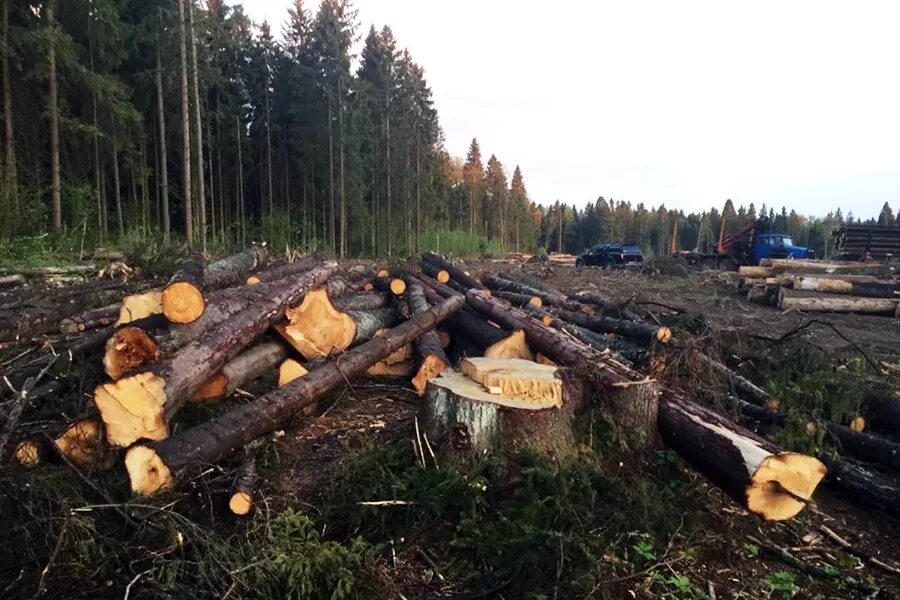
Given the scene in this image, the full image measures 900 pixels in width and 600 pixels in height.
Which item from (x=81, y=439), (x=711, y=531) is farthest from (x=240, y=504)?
(x=711, y=531)

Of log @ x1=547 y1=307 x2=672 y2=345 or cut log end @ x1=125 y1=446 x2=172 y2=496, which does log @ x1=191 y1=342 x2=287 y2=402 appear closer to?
cut log end @ x1=125 y1=446 x2=172 y2=496

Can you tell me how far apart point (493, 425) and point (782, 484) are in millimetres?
1780

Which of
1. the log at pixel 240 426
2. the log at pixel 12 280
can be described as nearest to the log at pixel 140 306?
the log at pixel 240 426

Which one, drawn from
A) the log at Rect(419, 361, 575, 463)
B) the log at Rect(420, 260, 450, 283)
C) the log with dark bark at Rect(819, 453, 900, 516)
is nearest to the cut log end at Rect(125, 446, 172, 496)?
the log at Rect(419, 361, 575, 463)

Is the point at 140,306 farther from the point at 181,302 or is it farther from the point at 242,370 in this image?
the point at 242,370

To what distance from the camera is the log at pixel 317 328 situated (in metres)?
5.89

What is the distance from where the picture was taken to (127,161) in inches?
801

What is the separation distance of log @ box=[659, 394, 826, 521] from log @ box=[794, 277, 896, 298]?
14708 mm

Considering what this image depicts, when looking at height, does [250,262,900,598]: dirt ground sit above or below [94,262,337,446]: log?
below

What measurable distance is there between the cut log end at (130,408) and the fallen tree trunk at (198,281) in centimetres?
94

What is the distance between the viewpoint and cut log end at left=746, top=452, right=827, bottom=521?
10.6 ft

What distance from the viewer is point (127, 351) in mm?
4191

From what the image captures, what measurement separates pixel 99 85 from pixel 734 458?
58.0 feet

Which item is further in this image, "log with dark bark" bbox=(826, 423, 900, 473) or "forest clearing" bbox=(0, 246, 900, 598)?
"log with dark bark" bbox=(826, 423, 900, 473)
